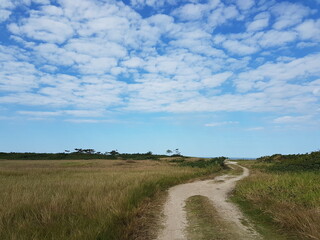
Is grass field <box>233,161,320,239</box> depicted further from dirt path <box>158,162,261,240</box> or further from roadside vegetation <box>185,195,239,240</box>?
roadside vegetation <box>185,195,239,240</box>

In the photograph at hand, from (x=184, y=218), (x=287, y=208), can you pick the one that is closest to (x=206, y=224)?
(x=184, y=218)

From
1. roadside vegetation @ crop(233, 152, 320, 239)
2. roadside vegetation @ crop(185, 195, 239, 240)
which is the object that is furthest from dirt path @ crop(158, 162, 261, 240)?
roadside vegetation @ crop(233, 152, 320, 239)

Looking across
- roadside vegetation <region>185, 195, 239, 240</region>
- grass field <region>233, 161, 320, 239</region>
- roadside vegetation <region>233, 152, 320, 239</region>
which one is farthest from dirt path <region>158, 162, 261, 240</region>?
grass field <region>233, 161, 320, 239</region>

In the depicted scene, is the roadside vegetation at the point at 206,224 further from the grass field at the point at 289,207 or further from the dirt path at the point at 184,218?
the grass field at the point at 289,207

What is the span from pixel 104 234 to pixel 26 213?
386 cm

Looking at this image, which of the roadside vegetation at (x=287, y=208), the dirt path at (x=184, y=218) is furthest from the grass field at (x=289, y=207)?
the dirt path at (x=184, y=218)

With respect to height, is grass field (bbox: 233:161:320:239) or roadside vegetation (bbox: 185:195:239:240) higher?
grass field (bbox: 233:161:320:239)

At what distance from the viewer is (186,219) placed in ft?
32.4

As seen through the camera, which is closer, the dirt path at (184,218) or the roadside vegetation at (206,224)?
the roadside vegetation at (206,224)

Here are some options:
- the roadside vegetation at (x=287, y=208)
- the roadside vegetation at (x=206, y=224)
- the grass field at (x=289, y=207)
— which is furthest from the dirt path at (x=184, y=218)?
the grass field at (x=289, y=207)

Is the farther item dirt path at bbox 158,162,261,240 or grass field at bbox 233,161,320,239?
dirt path at bbox 158,162,261,240

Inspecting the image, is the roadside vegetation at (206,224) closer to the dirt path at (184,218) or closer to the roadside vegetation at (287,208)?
the dirt path at (184,218)

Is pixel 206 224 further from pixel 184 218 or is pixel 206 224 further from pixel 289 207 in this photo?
pixel 289 207

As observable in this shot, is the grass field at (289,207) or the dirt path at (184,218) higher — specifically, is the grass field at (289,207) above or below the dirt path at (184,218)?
above
